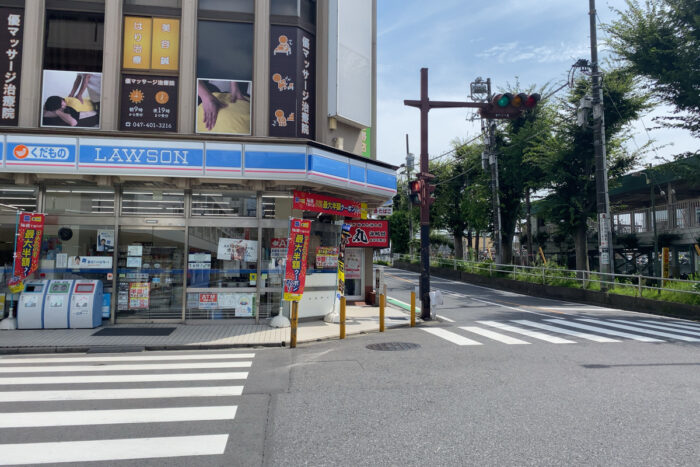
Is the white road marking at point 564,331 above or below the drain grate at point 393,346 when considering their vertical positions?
above

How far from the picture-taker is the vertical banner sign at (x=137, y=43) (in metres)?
13.1

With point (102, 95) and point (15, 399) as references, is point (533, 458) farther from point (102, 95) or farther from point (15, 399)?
point (102, 95)

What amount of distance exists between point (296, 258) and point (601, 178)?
46.2 ft

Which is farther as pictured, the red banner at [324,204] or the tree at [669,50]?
the tree at [669,50]

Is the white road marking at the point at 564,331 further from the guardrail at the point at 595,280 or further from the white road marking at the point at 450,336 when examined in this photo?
the guardrail at the point at 595,280

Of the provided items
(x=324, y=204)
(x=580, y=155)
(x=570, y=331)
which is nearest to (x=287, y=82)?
(x=324, y=204)

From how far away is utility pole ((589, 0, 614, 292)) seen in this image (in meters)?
19.0

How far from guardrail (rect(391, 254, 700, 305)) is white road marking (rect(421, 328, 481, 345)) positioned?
342 inches

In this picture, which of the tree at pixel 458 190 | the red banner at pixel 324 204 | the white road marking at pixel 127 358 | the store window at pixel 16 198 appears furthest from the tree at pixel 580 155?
Answer: the store window at pixel 16 198

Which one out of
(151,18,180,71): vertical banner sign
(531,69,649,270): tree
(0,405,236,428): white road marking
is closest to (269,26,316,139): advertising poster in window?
(151,18,180,71): vertical banner sign

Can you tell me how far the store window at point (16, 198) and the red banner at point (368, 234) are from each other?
1017 centimetres

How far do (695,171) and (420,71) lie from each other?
524 inches

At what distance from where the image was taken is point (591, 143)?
23.7m

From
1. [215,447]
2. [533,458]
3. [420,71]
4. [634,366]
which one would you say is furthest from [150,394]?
[420,71]
